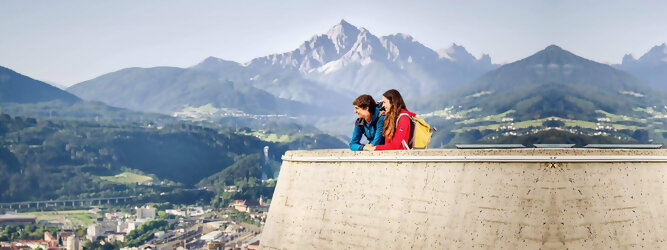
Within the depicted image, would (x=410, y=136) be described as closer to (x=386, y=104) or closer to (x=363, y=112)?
(x=386, y=104)

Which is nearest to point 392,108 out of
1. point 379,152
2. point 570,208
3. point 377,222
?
point 379,152

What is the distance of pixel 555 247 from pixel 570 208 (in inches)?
19.4

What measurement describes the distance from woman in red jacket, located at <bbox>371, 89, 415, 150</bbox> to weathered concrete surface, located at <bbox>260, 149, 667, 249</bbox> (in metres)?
0.56

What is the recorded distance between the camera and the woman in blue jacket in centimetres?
1434

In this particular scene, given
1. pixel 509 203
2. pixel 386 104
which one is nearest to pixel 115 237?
pixel 386 104

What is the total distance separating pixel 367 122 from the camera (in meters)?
14.9

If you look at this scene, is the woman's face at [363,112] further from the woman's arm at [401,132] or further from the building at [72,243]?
the building at [72,243]

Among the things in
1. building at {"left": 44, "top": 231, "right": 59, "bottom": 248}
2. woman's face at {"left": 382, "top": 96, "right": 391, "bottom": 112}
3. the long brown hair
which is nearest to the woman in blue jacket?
the long brown hair

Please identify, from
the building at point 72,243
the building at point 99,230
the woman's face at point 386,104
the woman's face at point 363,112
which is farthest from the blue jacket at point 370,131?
the building at point 99,230

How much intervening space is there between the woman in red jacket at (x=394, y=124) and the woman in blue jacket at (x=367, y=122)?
0.23 meters

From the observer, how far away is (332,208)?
556 inches

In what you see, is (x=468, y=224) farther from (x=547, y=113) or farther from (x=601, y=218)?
(x=547, y=113)

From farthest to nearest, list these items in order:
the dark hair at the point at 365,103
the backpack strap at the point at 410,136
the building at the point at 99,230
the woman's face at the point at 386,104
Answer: the building at the point at 99,230
the dark hair at the point at 365,103
the woman's face at the point at 386,104
the backpack strap at the point at 410,136

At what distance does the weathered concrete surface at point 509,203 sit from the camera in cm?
1068
